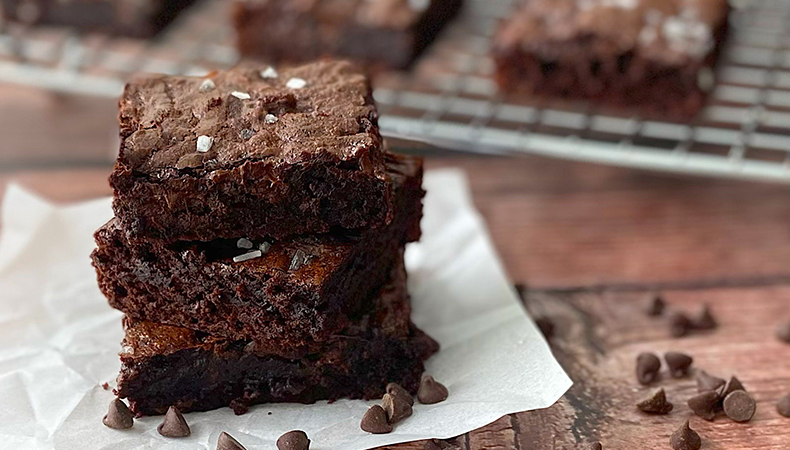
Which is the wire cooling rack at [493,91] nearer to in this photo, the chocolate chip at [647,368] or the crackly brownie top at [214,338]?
the chocolate chip at [647,368]

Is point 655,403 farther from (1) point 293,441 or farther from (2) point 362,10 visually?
(2) point 362,10

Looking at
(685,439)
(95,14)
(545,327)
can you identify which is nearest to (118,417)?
(545,327)

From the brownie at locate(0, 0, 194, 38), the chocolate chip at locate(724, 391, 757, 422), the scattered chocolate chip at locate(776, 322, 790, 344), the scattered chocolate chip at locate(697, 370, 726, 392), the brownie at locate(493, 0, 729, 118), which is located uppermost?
the brownie at locate(0, 0, 194, 38)

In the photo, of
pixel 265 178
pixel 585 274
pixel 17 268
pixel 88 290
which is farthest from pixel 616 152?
pixel 17 268

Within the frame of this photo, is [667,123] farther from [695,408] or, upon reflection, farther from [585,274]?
[695,408]

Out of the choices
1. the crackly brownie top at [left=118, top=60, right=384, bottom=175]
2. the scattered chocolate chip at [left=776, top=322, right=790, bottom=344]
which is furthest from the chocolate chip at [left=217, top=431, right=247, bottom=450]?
the scattered chocolate chip at [left=776, top=322, right=790, bottom=344]

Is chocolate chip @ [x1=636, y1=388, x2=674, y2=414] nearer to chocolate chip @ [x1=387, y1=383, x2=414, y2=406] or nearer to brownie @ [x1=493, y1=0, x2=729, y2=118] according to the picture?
chocolate chip @ [x1=387, y1=383, x2=414, y2=406]

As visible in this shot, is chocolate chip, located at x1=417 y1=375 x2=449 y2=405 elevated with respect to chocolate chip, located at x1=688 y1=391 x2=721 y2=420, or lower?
elevated
